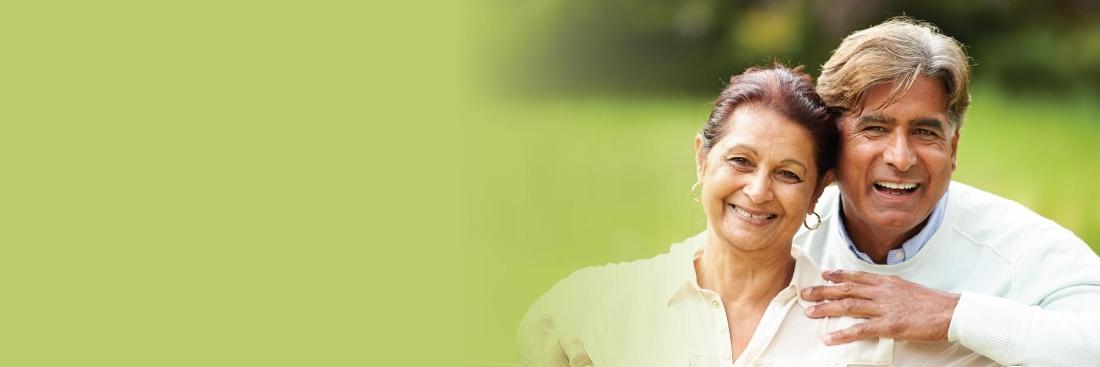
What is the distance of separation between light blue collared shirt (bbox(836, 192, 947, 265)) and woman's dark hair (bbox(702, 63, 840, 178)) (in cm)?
38

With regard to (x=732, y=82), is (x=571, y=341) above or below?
below

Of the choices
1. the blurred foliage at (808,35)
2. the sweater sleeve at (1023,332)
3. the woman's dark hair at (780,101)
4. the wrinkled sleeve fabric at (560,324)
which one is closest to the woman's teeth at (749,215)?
the woman's dark hair at (780,101)

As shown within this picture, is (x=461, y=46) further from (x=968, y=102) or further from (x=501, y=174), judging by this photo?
(x=968, y=102)

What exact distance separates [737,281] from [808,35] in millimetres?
5534

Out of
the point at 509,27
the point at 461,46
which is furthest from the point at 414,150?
the point at 509,27

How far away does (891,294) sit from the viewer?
89.9 inches

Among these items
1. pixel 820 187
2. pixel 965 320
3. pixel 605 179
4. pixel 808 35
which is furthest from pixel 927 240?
pixel 808 35

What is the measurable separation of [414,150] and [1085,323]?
1549 millimetres

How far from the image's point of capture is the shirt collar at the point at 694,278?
223 cm

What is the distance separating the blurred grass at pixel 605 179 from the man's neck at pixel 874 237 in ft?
1.00

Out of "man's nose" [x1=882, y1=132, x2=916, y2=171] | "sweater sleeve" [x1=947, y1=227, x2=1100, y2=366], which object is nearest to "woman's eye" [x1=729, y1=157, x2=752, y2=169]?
"man's nose" [x1=882, y1=132, x2=916, y2=171]

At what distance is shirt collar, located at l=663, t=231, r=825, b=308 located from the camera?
2230 millimetres

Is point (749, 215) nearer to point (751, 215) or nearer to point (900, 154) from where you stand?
point (751, 215)

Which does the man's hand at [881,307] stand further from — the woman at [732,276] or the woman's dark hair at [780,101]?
the woman's dark hair at [780,101]
